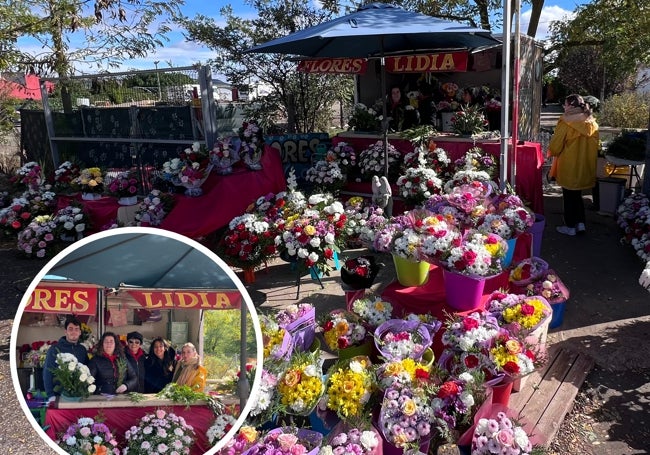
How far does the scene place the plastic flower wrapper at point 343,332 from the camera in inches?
138

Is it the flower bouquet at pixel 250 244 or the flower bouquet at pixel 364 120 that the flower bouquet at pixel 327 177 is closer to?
the flower bouquet at pixel 364 120

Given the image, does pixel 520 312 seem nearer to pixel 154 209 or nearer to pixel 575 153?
pixel 575 153

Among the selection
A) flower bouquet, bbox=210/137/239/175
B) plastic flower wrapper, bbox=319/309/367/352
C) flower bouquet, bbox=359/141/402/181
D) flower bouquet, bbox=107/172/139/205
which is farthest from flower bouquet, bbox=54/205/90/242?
plastic flower wrapper, bbox=319/309/367/352

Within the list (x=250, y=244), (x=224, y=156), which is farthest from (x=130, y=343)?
(x=224, y=156)

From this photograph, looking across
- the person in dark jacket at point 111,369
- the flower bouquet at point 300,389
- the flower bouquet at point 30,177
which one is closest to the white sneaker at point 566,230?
the flower bouquet at point 300,389

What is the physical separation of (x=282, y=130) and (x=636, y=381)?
→ 31.3ft

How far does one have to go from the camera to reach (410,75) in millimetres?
9719

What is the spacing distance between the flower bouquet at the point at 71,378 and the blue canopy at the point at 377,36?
458 centimetres

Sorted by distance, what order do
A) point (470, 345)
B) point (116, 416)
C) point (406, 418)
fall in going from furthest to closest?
point (470, 345) < point (406, 418) < point (116, 416)

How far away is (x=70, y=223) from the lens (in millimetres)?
6598

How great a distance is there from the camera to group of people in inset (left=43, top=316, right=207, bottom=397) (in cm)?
113

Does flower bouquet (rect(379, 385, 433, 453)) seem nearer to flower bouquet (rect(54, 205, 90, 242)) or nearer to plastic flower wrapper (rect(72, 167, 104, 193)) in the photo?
flower bouquet (rect(54, 205, 90, 242))

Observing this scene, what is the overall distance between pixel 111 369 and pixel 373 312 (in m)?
2.69

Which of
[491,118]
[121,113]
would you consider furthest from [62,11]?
[491,118]
